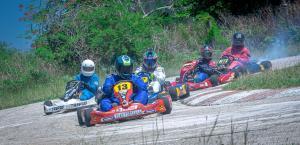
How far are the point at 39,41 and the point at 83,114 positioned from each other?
1794cm

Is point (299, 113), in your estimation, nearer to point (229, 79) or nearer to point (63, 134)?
point (63, 134)

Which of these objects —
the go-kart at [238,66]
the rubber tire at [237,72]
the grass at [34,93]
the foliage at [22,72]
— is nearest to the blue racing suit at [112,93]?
the rubber tire at [237,72]

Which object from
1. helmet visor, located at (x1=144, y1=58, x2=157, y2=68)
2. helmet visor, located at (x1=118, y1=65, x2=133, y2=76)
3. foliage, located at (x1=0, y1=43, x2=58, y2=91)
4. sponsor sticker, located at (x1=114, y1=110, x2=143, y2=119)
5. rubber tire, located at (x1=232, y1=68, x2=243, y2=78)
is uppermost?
helmet visor, located at (x1=118, y1=65, x2=133, y2=76)

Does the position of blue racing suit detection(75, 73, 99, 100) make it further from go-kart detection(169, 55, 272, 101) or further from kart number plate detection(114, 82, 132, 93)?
kart number plate detection(114, 82, 132, 93)

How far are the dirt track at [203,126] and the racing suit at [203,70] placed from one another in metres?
3.81

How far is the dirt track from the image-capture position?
8.20 metres

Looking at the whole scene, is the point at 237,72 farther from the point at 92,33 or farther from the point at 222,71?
the point at 92,33

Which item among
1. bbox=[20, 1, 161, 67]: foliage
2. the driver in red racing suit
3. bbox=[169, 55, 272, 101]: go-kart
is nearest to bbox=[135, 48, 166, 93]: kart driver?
bbox=[169, 55, 272, 101]: go-kart

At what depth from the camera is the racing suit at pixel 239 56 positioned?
19.8 meters

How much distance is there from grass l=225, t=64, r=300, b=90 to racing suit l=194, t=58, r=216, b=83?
10.4 feet

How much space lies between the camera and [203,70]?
63.2ft

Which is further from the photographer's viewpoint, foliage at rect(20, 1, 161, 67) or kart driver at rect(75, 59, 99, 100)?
foliage at rect(20, 1, 161, 67)

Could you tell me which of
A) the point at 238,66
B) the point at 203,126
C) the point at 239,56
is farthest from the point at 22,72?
the point at 203,126

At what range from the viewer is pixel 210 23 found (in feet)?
110
